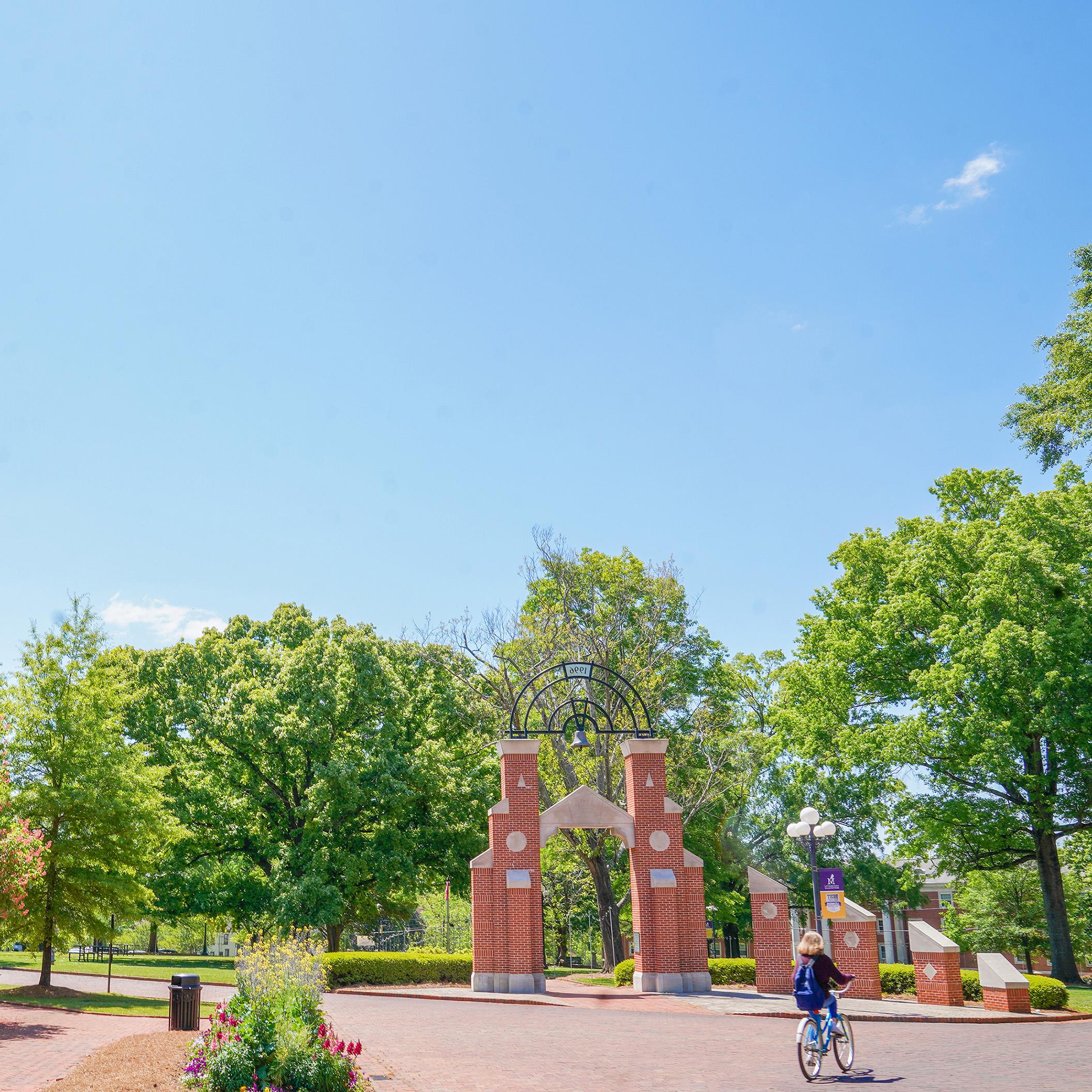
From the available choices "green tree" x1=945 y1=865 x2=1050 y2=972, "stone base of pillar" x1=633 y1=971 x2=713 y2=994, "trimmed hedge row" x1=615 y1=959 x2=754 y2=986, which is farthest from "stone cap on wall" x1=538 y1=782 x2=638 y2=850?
"green tree" x1=945 y1=865 x2=1050 y2=972

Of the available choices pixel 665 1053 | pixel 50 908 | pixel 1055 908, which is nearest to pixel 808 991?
pixel 665 1053

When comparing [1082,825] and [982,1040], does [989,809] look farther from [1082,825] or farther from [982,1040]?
[982,1040]

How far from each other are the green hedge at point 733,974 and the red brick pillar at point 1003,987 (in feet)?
18.1

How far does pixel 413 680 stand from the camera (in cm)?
3656

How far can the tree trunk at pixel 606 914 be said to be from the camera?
30.2 m

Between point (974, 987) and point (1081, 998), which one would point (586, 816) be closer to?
point (974, 987)

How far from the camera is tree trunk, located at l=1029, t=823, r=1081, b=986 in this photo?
25.7 meters

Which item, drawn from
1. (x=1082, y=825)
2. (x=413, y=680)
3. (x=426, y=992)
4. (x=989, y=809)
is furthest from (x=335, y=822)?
(x=1082, y=825)

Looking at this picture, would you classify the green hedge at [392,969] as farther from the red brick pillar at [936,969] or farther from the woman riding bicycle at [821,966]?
the woman riding bicycle at [821,966]

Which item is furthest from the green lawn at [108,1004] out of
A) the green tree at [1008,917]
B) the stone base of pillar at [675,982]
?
the green tree at [1008,917]

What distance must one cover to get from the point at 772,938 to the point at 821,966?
39.7 ft

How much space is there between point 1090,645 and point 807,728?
27.8ft

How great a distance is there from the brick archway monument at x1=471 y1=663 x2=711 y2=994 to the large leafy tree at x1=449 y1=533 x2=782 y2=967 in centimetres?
603

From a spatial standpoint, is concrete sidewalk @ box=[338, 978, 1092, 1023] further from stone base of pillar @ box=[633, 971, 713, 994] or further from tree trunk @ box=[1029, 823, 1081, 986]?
tree trunk @ box=[1029, 823, 1081, 986]
